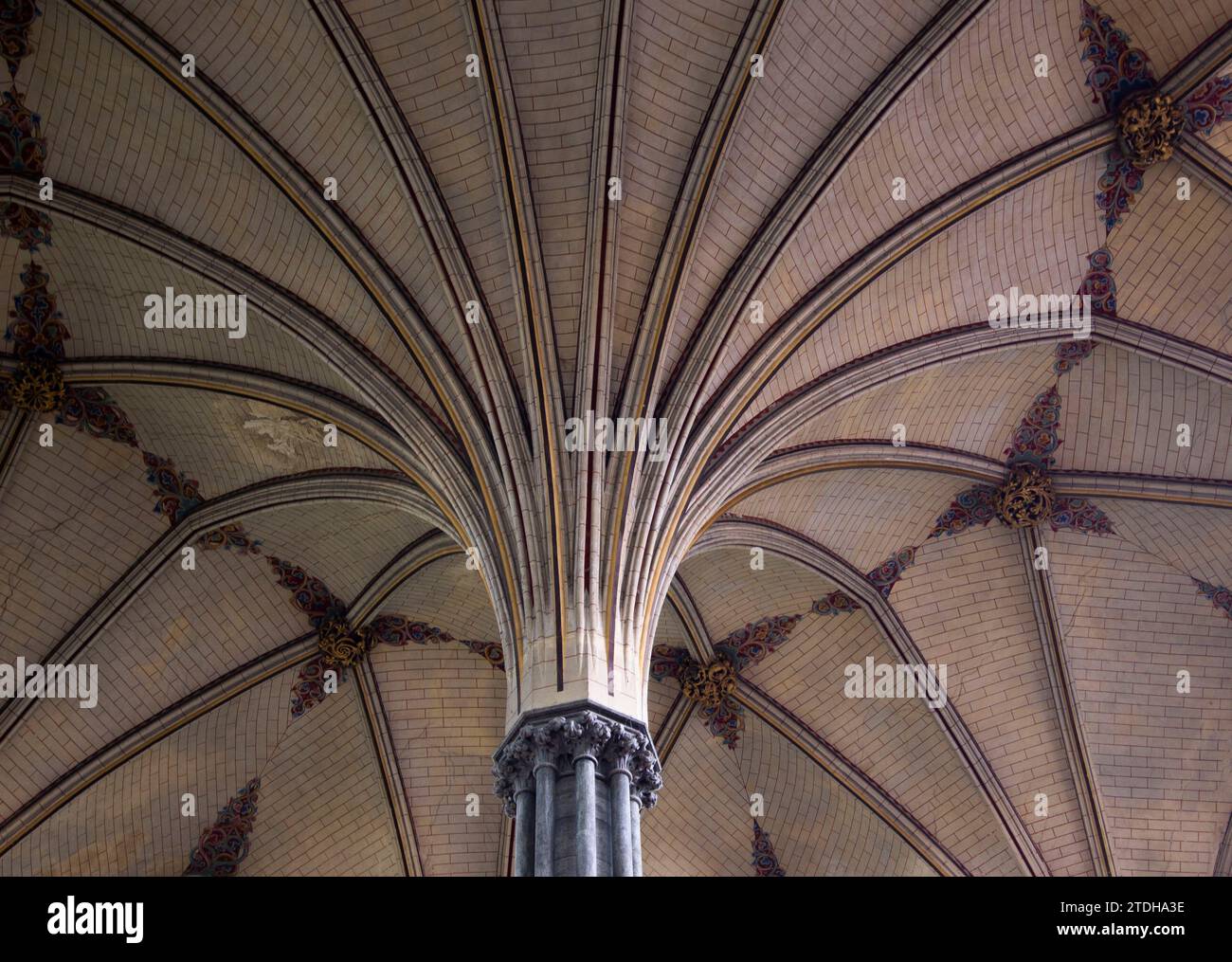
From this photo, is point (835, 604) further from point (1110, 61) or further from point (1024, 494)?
point (1110, 61)

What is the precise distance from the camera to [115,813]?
2097 centimetres

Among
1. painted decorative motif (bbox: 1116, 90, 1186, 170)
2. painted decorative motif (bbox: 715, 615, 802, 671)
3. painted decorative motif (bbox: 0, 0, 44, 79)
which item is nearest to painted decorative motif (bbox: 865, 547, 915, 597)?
painted decorative motif (bbox: 715, 615, 802, 671)

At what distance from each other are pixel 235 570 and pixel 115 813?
366 cm

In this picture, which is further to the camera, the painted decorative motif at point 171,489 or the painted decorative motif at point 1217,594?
the painted decorative motif at point 1217,594

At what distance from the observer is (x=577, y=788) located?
12.9 meters

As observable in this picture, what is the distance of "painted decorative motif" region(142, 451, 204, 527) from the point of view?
19.4 metres

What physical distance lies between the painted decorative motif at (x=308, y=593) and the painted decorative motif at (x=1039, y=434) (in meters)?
8.83

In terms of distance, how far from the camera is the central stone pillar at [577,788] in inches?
497

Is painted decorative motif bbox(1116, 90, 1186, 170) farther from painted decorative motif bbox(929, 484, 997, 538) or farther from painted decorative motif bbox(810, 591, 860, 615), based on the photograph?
painted decorative motif bbox(810, 591, 860, 615)

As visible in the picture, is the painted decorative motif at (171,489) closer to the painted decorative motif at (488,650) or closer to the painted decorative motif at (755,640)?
the painted decorative motif at (488,650)

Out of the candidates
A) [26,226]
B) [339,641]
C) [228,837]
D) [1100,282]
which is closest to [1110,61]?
[1100,282]

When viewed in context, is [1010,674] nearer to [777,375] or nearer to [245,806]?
[777,375]

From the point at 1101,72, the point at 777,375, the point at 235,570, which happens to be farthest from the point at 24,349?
the point at 1101,72

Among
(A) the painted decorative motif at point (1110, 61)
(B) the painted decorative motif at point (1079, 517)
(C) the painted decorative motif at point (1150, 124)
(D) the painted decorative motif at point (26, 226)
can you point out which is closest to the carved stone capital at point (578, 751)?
Result: (D) the painted decorative motif at point (26, 226)
